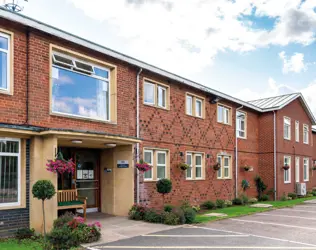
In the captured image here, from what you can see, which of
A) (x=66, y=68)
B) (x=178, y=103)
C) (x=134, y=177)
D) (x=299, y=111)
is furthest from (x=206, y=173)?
(x=299, y=111)

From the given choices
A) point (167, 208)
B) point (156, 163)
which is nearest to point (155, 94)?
point (156, 163)

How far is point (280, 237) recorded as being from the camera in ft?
33.3

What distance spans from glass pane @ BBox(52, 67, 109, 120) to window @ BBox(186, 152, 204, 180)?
5.79 meters

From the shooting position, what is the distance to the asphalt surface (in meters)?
8.88

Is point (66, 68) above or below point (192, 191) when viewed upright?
above

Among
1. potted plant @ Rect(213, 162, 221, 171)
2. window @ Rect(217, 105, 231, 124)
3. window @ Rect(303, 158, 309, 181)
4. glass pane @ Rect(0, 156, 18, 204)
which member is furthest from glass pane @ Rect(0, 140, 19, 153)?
window @ Rect(303, 158, 309, 181)

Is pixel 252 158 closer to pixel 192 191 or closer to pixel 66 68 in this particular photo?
pixel 192 191

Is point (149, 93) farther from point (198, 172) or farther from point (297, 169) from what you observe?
point (297, 169)

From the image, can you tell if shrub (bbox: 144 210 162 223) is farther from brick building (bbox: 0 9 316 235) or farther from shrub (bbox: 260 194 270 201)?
shrub (bbox: 260 194 270 201)

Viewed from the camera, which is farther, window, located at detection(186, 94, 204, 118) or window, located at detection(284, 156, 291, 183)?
window, located at detection(284, 156, 291, 183)

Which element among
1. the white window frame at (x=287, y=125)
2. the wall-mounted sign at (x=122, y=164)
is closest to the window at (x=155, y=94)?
the wall-mounted sign at (x=122, y=164)

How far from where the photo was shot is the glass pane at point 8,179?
31.5ft

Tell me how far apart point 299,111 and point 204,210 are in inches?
564

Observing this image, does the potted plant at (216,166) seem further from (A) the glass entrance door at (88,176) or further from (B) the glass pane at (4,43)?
(B) the glass pane at (4,43)
